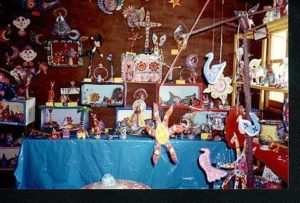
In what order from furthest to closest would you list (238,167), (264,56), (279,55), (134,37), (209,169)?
(134,37) < (264,56) < (279,55) < (209,169) < (238,167)

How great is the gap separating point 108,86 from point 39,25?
102 centimetres

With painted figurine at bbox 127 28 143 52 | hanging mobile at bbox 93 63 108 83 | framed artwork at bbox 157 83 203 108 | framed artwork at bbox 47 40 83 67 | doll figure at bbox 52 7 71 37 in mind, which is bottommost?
framed artwork at bbox 157 83 203 108

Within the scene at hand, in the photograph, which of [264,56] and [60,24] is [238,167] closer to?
[264,56]

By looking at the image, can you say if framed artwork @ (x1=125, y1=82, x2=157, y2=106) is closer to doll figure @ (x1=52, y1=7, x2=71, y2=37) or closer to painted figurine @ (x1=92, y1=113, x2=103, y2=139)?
painted figurine @ (x1=92, y1=113, x2=103, y2=139)

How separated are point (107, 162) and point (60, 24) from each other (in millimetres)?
1601

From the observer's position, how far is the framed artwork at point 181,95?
3.72 meters

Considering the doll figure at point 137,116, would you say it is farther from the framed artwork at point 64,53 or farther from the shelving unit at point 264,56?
the shelving unit at point 264,56

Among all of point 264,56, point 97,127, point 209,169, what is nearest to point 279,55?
point 264,56

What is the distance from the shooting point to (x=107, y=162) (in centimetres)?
344

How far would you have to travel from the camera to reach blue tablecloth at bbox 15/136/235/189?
133 inches

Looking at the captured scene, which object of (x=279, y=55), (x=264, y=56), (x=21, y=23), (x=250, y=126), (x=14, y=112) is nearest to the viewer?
(x=250, y=126)

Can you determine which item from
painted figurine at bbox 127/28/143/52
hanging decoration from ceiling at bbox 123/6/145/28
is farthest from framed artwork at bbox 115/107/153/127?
hanging decoration from ceiling at bbox 123/6/145/28

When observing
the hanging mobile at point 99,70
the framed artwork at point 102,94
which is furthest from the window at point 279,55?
the hanging mobile at point 99,70

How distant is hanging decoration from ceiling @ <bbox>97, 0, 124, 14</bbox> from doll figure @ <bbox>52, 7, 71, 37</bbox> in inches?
15.9
